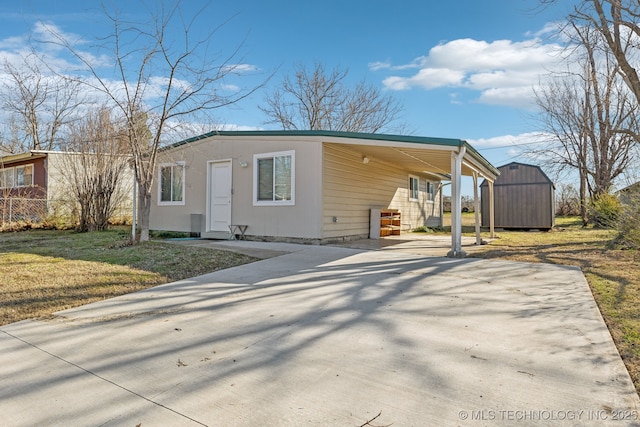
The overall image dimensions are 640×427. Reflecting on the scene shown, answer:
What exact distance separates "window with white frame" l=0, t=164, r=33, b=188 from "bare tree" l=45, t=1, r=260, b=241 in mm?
13969

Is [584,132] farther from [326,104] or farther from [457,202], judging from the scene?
[457,202]

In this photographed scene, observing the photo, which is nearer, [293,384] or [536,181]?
[293,384]

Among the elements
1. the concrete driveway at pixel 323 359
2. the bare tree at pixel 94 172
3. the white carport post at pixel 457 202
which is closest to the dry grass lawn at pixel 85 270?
the concrete driveway at pixel 323 359

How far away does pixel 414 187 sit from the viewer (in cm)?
1534

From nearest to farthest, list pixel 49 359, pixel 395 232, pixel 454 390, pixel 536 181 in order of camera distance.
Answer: pixel 454 390 → pixel 49 359 → pixel 395 232 → pixel 536 181

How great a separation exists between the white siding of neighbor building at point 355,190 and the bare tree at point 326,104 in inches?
380

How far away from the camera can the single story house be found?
874 centimetres

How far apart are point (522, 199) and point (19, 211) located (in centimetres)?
2006

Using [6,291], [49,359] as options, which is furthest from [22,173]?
[49,359]

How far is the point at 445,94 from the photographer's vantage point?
17.6 m

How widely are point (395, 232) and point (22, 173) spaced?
735 inches

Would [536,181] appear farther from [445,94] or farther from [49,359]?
[49,359]

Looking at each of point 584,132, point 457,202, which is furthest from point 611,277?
point 584,132

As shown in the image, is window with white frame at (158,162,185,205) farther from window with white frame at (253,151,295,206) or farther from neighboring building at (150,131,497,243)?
window with white frame at (253,151,295,206)
